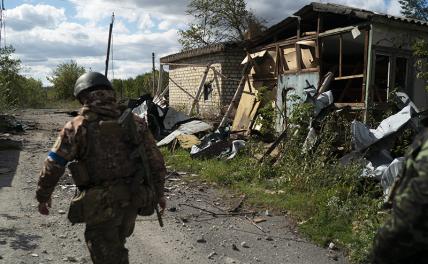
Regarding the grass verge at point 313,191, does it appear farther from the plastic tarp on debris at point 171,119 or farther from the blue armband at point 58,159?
the plastic tarp on debris at point 171,119

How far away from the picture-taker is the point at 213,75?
48.6 feet

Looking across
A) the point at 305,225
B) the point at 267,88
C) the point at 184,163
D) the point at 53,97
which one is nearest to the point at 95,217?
the point at 305,225

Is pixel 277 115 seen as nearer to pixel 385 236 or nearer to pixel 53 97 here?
pixel 385 236

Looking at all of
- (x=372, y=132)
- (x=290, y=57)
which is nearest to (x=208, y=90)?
(x=290, y=57)

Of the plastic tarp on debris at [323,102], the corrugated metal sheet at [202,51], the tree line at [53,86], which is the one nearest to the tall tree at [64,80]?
the tree line at [53,86]

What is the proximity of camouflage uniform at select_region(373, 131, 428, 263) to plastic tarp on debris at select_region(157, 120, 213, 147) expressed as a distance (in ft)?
29.9

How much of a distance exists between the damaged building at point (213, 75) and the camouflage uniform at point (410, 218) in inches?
481

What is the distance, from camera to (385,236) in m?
1.74

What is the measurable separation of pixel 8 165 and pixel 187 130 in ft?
14.3

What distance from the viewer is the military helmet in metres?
3.01

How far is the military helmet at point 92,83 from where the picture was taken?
301 centimetres

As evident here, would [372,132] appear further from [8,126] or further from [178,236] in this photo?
[8,126]

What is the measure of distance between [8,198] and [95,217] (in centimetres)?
415

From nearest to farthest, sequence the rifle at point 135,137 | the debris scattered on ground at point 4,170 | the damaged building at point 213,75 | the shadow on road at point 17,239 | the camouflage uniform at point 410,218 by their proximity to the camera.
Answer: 1. the camouflage uniform at point 410,218
2. the rifle at point 135,137
3. the shadow on road at point 17,239
4. the debris scattered on ground at point 4,170
5. the damaged building at point 213,75
